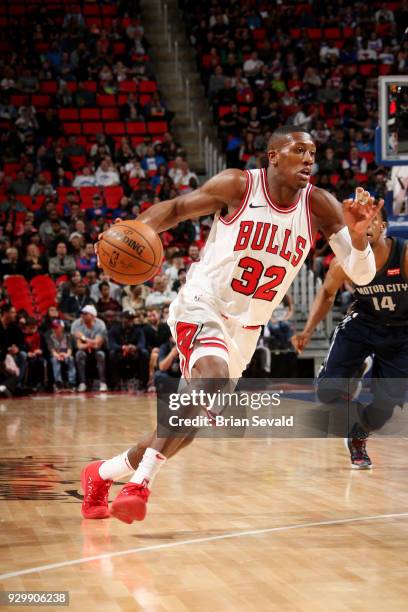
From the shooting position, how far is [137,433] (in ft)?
30.3

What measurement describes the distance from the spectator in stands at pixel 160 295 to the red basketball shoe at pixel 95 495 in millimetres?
9126

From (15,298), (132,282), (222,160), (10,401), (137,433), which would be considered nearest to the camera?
(132,282)

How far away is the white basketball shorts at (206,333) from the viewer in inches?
187

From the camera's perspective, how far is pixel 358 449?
702 cm

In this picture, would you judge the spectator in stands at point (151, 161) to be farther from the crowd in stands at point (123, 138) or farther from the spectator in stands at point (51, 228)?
the spectator in stands at point (51, 228)

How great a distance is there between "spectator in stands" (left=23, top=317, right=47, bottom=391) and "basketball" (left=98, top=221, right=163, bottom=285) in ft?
30.2

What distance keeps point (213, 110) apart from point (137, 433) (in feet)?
40.3

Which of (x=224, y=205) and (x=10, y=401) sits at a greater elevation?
(x=224, y=205)

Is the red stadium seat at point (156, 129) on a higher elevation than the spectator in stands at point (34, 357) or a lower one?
higher

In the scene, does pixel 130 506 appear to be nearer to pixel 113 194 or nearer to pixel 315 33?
pixel 113 194

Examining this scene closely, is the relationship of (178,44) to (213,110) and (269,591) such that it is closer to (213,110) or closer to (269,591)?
(213,110)

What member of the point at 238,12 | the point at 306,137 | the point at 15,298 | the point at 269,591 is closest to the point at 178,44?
the point at 238,12

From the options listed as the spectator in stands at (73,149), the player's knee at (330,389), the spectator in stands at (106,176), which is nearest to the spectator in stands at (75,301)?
the spectator in stands at (106,176)

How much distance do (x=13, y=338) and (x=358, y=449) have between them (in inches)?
302
